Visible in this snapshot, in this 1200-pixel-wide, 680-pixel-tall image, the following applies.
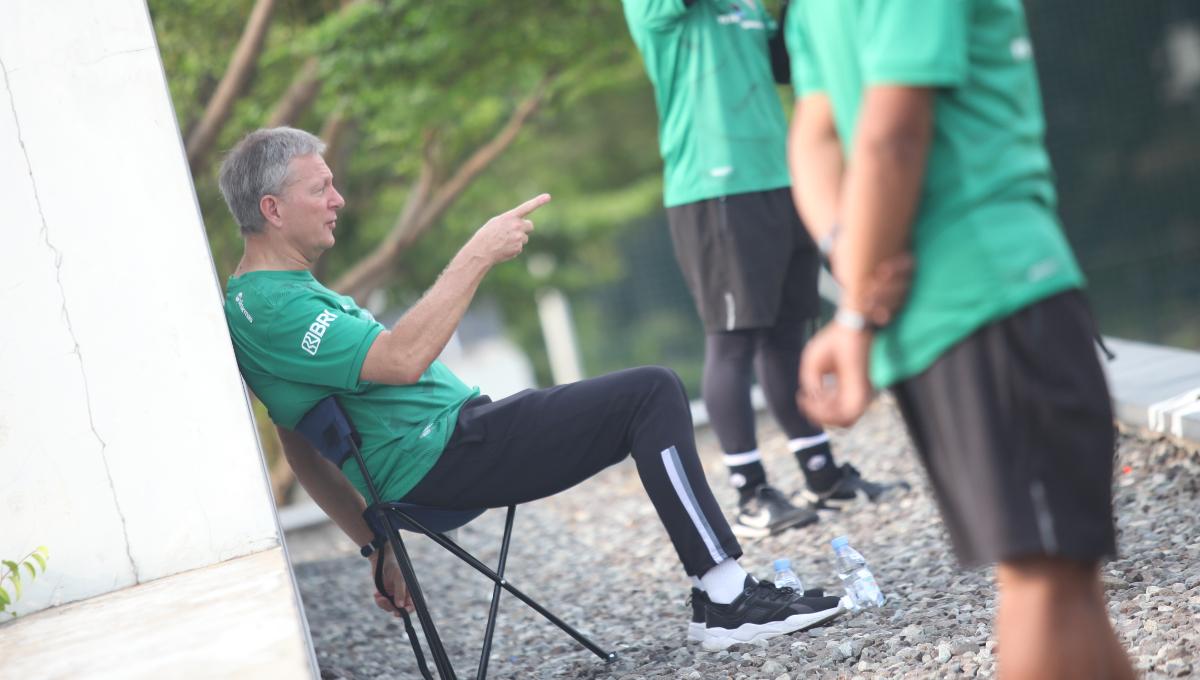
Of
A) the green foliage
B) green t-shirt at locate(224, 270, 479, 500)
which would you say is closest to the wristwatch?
green t-shirt at locate(224, 270, 479, 500)

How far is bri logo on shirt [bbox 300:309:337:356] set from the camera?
314cm

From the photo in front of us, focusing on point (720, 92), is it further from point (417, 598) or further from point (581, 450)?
point (417, 598)

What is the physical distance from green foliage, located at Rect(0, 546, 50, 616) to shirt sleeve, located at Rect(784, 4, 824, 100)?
2006 millimetres

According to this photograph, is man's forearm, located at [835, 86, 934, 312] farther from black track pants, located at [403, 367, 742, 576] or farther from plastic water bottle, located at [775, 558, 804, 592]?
plastic water bottle, located at [775, 558, 804, 592]

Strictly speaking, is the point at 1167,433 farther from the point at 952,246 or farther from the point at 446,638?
the point at 952,246

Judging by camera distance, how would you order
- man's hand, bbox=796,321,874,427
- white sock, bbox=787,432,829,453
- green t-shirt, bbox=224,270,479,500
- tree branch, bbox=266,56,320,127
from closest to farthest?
man's hand, bbox=796,321,874,427, green t-shirt, bbox=224,270,479,500, white sock, bbox=787,432,829,453, tree branch, bbox=266,56,320,127

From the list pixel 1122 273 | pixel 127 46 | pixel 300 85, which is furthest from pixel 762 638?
pixel 1122 273

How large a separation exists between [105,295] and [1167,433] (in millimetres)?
3237

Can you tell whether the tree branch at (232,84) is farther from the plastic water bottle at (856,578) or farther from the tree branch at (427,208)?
the plastic water bottle at (856,578)

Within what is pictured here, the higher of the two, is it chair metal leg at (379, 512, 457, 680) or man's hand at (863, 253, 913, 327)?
man's hand at (863, 253, 913, 327)

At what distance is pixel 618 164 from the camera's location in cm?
1753

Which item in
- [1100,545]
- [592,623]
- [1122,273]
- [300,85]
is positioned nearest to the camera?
[1100,545]

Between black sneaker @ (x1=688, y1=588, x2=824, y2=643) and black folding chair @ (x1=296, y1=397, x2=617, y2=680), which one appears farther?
black sneaker @ (x1=688, y1=588, x2=824, y2=643)

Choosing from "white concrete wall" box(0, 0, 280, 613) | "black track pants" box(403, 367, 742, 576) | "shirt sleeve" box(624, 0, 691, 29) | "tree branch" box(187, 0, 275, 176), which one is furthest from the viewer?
"tree branch" box(187, 0, 275, 176)
